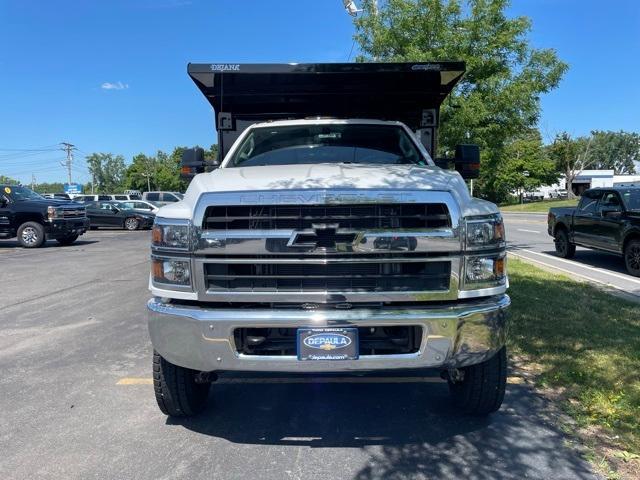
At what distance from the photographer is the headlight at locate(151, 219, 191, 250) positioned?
3.09 metres

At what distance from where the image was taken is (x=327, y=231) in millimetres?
3051

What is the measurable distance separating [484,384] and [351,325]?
1.19 metres

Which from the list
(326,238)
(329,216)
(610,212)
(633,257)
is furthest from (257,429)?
(610,212)

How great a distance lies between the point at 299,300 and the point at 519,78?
9.70 metres

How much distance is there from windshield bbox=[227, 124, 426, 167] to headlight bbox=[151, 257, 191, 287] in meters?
1.54

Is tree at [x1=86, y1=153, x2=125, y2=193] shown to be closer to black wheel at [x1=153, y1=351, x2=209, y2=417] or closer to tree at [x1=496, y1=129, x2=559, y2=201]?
tree at [x1=496, y1=129, x2=559, y2=201]

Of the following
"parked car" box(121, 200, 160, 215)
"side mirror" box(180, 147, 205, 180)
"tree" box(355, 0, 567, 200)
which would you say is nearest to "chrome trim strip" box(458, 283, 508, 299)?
"side mirror" box(180, 147, 205, 180)

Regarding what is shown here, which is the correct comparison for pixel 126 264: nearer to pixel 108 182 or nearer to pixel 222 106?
pixel 222 106

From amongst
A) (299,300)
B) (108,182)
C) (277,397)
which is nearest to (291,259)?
(299,300)

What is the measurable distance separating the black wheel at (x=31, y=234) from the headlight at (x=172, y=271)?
15.0 meters

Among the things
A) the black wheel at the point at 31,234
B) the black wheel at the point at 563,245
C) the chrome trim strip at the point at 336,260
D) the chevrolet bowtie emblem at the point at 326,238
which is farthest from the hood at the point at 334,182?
the black wheel at the point at 31,234

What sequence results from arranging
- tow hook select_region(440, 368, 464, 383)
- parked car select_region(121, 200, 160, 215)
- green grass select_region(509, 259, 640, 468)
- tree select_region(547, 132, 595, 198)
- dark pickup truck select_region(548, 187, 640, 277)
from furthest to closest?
1. tree select_region(547, 132, 595, 198)
2. parked car select_region(121, 200, 160, 215)
3. dark pickup truck select_region(548, 187, 640, 277)
4. green grass select_region(509, 259, 640, 468)
5. tow hook select_region(440, 368, 464, 383)

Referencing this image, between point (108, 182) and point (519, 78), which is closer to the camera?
point (519, 78)

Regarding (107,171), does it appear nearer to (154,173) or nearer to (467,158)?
(154,173)
